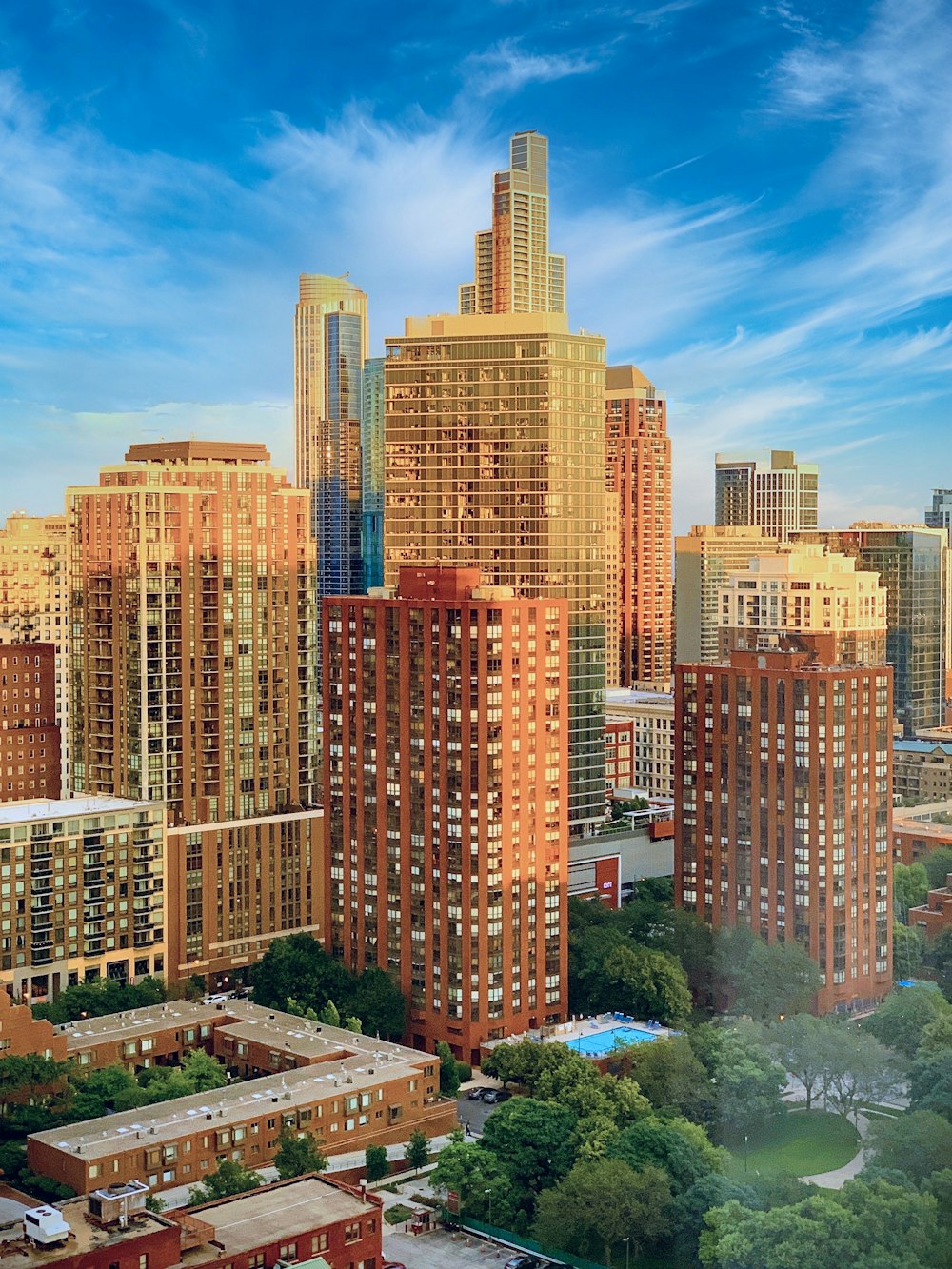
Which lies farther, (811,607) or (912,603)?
(912,603)

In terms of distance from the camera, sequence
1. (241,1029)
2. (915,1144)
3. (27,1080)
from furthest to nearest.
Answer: (241,1029)
(27,1080)
(915,1144)

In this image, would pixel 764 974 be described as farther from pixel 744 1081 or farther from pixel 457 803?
pixel 457 803

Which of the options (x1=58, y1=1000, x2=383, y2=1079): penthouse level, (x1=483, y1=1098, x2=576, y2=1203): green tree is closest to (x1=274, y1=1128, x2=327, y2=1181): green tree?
(x1=483, y1=1098, x2=576, y2=1203): green tree

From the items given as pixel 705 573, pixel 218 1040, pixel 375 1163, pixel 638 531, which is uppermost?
pixel 638 531

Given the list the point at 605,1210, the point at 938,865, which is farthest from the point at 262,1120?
the point at 938,865

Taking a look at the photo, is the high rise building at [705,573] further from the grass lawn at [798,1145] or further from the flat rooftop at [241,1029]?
the grass lawn at [798,1145]

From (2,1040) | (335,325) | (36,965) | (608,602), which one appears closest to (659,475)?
(608,602)
